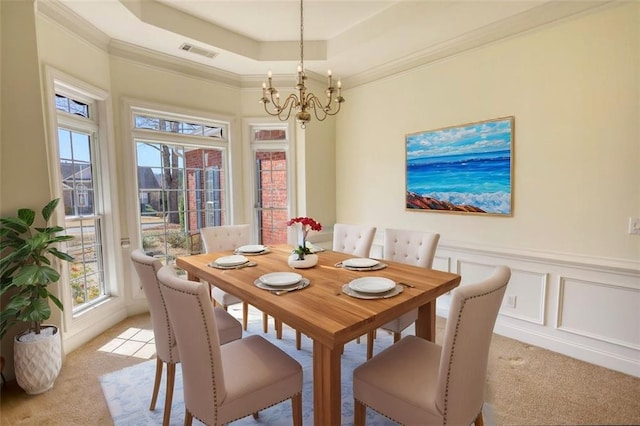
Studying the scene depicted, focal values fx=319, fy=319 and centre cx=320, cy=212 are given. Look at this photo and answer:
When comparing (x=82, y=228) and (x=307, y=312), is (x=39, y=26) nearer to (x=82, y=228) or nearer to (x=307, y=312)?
(x=82, y=228)

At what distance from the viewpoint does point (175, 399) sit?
2.15m

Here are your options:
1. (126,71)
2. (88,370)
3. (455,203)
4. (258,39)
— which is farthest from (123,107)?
(455,203)

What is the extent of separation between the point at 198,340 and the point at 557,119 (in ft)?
10.2

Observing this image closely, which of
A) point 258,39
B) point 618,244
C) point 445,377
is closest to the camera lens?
point 445,377

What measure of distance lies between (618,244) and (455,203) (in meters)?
1.28

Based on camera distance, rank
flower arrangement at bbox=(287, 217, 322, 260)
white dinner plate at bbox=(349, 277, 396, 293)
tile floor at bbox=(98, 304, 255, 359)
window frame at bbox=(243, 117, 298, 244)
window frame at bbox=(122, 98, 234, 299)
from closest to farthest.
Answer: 1. white dinner plate at bbox=(349, 277, 396, 293)
2. flower arrangement at bbox=(287, 217, 322, 260)
3. tile floor at bbox=(98, 304, 255, 359)
4. window frame at bbox=(122, 98, 234, 299)
5. window frame at bbox=(243, 117, 298, 244)

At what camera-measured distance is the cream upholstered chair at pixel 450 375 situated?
1.26 metres

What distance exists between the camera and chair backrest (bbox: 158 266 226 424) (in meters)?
1.35

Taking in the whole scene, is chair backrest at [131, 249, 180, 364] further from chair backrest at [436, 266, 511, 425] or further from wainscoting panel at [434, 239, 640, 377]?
wainscoting panel at [434, 239, 640, 377]

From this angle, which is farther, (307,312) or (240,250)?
(240,250)

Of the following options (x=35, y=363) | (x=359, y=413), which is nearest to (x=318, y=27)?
(x=359, y=413)

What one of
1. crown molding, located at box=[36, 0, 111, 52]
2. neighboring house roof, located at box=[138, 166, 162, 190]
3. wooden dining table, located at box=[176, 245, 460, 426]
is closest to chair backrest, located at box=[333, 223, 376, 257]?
wooden dining table, located at box=[176, 245, 460, 426]

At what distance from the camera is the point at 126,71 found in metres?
3.30

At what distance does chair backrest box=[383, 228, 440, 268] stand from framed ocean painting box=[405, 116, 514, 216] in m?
0.82
